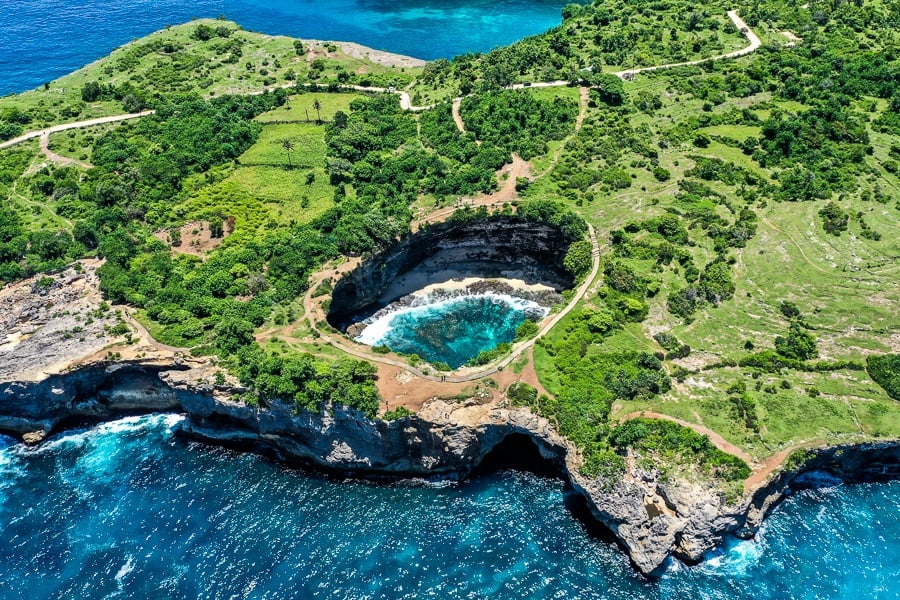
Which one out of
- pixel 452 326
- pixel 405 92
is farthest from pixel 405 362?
pixel 405 92

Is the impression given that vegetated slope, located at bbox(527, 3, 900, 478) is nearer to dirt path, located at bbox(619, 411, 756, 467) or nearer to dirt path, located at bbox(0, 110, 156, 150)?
dirt path, located at bbox(619, 411, 756, 467)

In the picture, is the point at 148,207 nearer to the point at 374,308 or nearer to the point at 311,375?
the point at 374,308

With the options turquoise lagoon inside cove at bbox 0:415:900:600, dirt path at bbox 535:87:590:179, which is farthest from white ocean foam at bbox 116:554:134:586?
dirt path at bbox 535:87:590:179

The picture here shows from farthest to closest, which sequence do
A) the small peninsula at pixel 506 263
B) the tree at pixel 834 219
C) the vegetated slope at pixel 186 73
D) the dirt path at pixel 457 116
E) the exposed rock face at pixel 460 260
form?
the vegetated slope at pixel 186 73
the dirt path at pixel 457 116
the exposed rock face at pixel 460 260
the tree at pixel 834 219
the small peninsula at pixel 506 263

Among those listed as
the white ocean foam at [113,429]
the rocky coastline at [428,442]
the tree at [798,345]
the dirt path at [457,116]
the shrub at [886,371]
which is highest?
the dirt path at [457,116]

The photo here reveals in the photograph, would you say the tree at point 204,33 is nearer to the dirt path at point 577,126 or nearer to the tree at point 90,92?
the tree at point 90,92

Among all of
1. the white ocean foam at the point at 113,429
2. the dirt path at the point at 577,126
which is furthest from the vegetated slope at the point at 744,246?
→ the white ocean foam at the point at 113,429
